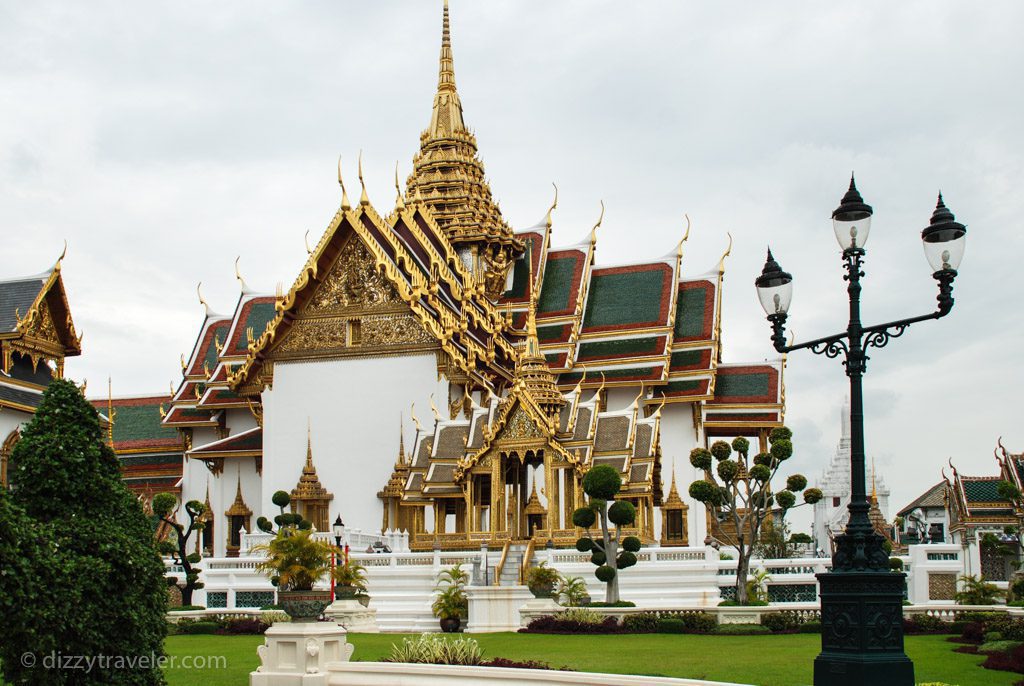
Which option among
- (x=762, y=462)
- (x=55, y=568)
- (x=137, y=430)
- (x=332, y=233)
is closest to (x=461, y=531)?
(x=762, y=462)

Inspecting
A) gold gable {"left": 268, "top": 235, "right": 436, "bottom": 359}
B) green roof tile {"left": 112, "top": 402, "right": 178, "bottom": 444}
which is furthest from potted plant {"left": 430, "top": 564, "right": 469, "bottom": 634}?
green roof tile {"left": 112, "top": 402, "right": 178, "bottom": 444}

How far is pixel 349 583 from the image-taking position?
18.6m

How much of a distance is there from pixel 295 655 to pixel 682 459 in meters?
23.4

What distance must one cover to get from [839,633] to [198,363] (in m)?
33.2

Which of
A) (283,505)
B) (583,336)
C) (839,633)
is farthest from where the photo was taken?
(583,336)

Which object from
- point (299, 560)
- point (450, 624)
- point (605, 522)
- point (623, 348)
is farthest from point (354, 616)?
point (623, 348)

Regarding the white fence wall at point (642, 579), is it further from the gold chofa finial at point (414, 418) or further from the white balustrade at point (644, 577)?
the gold chofa finial at point (414, 418)

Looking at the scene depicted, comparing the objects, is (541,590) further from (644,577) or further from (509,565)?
(509,565)

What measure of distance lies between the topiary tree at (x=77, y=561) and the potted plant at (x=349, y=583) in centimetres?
638

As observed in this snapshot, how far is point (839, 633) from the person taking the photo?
9227 millimetres

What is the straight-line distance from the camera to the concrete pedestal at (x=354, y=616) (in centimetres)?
1905

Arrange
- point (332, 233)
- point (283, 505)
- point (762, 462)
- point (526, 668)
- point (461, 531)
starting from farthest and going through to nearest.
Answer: point (332, 233) → point (283, 505) → point (461, 531) → point (762, 462) → point (526, 668)

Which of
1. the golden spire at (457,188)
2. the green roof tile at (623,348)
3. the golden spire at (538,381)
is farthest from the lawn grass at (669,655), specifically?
the golden spire at (457,188)

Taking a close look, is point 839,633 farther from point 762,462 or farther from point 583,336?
point 583,336
